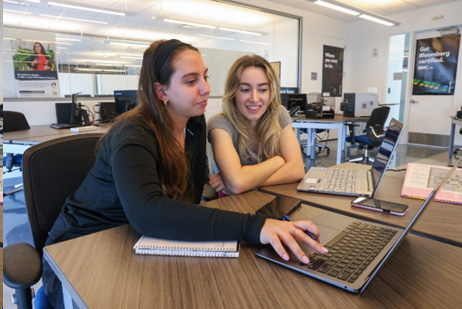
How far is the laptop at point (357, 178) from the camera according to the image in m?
1.18

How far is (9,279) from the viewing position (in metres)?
0.73

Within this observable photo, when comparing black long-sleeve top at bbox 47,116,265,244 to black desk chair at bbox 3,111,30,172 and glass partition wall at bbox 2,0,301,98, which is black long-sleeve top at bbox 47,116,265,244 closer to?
black desk chair at bbox 3,111,30,172

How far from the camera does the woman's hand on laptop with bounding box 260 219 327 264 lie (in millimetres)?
694

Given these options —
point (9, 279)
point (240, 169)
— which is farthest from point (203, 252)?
point (240, 169)

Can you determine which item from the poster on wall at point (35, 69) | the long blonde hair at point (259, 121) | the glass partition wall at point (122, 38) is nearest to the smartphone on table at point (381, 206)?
the long blonde hair at point (259, 121)

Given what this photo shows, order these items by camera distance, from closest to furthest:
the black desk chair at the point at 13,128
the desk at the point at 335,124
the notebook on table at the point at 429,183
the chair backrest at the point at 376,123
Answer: the notebook on table at the point at 429,183 < the black desk chair at the point at 13,128 < the desk at the point at 335,124 < the chair backrest at the point at 376,123

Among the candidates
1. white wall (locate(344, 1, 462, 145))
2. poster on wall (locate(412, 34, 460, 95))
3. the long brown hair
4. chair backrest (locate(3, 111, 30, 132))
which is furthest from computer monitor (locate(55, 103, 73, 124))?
poster on wall (locate(412, 34, 460, 95))

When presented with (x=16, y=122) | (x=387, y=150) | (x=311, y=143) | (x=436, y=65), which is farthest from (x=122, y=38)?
(x=436, y=65)

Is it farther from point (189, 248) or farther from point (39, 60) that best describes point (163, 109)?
point (39, 60)

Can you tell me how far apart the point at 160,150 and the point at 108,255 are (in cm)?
35

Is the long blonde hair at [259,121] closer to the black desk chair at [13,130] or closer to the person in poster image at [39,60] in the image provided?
the black desk chair at [13,130]

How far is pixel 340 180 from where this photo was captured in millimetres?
1346

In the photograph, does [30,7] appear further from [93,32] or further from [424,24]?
[424,24]

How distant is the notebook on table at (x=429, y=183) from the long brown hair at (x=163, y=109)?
825mm
